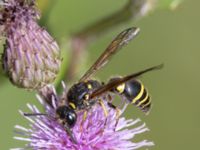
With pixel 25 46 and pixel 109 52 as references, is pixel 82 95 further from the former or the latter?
pixel 25 46

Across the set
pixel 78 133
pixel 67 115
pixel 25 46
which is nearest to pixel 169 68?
pixel 78 133

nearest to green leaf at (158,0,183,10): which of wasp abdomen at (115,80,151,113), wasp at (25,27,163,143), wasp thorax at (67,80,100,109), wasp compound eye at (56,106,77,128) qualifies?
wasp at (25,27,163,143)

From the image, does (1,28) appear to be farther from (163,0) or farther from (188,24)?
(188,24)

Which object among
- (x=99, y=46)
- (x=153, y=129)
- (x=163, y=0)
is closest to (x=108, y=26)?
(x=163, y=0)

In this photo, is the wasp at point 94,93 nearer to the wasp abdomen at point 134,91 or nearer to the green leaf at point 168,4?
the wasp abdomen at point 134,91

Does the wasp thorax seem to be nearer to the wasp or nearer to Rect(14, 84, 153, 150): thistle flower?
the wasp
